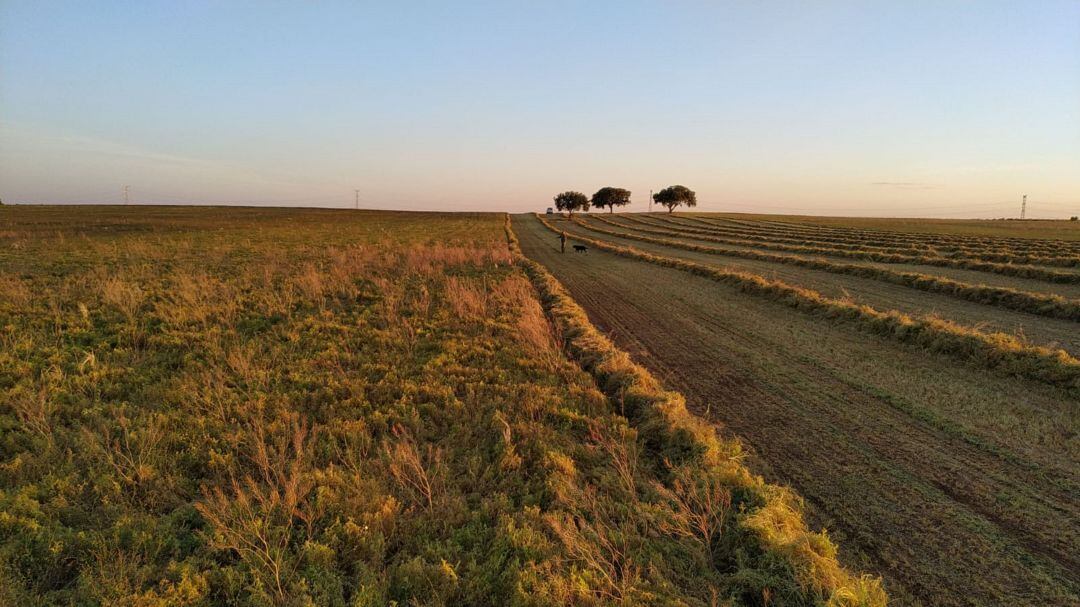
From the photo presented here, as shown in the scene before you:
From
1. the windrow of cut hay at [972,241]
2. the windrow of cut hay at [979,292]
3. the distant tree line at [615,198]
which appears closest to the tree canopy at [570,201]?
the distant tree line at [615,198]

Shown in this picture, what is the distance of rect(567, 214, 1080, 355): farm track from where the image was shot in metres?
10.7

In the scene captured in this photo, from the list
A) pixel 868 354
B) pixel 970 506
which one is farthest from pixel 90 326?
pixel 868 354

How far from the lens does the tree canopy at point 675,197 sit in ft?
368

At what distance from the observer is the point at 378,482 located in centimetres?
450

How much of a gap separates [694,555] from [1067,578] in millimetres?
3044

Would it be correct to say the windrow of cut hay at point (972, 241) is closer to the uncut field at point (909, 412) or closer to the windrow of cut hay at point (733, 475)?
the uncut field at point (909, 412)

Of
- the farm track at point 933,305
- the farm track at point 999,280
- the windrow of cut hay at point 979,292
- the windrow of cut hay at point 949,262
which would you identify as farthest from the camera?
the windrow of cut hay at point 949,262

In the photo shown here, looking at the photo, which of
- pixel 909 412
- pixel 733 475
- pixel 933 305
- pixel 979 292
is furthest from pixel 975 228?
pixel 733 475

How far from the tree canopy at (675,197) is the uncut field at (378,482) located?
112033mm

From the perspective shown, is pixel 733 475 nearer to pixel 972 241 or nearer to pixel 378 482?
pixel 378 482

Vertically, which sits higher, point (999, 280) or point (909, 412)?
point (999, 280)

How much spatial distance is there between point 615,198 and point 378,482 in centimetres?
11817

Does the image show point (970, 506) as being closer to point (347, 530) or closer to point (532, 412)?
point (532, 412)

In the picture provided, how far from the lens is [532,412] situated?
607 centimetres
